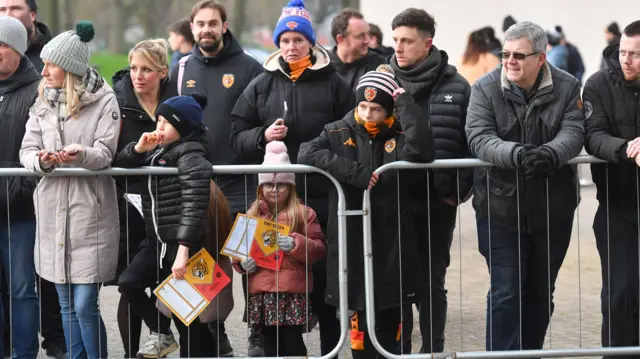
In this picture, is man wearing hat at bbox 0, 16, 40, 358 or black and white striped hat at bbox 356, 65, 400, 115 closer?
black and white striped hat at bbox 356, 65, 400, 115

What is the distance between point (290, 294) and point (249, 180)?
0.90 m

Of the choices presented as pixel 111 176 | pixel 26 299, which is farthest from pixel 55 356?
pixel 111 176

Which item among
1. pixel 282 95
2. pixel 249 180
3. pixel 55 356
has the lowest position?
pixel 55 356

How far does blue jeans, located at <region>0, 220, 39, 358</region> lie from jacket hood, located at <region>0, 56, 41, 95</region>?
80cm

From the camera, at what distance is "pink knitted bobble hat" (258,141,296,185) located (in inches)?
281

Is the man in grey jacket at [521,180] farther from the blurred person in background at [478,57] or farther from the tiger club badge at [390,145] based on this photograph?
the blurred person in background at [478,57]

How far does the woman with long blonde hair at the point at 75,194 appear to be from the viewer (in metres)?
7.03

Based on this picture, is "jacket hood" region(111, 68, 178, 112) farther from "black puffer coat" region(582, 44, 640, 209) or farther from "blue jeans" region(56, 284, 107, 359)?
"black puffer coat" region(582, 44, 640, 209)

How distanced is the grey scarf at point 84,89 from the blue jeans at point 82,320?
1014 millimetres

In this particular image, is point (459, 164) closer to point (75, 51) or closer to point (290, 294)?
point (290, 294)

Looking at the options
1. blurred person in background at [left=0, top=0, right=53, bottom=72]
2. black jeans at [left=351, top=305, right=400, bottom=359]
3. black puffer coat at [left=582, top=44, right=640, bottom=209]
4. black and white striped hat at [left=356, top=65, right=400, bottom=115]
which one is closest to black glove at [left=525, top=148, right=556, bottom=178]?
black puffer coat at [left=582, top=44, right=640, bottom=209]

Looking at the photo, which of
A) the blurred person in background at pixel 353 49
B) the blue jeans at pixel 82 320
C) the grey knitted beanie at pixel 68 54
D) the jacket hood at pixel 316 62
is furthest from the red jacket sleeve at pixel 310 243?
the blurred person in background at pixel 353 49

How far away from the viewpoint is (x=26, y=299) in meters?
7.44

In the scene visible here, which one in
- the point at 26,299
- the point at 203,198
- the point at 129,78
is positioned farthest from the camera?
the point at 129,78
